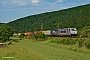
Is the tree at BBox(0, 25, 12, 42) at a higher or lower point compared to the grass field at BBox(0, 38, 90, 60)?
higher

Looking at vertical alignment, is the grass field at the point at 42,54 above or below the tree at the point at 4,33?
below

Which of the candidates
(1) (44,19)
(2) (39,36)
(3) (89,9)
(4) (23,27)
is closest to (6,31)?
(2) (39,36)

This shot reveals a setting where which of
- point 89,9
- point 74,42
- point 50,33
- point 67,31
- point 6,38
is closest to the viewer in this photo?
point 74,42

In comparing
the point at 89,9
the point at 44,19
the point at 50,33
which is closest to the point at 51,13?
the point at 44,19

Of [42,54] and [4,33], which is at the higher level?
[4,33]

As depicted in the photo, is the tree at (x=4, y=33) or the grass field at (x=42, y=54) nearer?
the grass field at (x=42, y=54)

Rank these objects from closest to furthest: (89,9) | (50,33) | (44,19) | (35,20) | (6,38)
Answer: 1. (6,38)
2. (50,33)
3. (89,9)
4. (44,19)
5. (35,20)

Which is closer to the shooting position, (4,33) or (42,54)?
(42,54)

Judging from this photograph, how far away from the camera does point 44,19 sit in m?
184

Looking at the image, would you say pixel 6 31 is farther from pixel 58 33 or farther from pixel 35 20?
pixel 35 20

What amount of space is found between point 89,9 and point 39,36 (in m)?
73.0

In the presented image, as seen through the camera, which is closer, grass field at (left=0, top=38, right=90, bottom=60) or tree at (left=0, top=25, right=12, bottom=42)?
grass field at (left=0, top=38, right=90, bottom=60)

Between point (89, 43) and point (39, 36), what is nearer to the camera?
point (89, 43)

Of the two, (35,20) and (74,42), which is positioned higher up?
(35,20)
